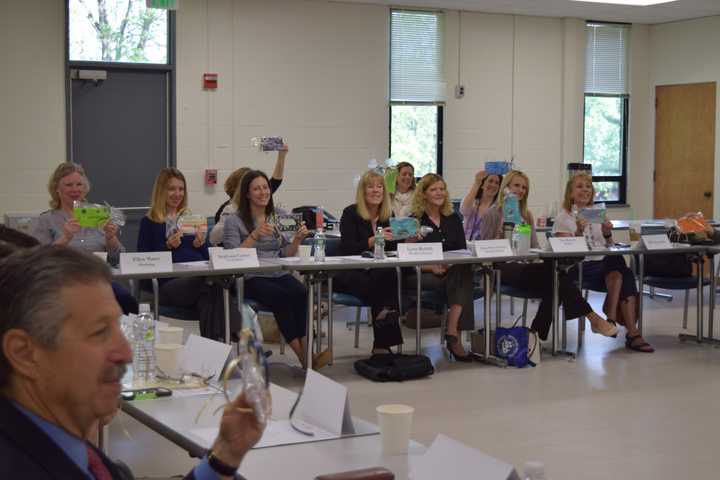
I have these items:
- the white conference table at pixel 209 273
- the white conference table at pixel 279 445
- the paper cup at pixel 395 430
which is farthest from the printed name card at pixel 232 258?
the paper cup at pixel 395 430

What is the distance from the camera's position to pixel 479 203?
7656mm

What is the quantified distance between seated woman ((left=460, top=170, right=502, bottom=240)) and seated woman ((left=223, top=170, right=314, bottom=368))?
1.78m

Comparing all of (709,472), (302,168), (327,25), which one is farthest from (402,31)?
(709,472)

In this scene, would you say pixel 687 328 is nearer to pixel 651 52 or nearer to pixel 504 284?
pixel 504 284

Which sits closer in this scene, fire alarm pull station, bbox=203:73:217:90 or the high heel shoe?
the high heel shoe

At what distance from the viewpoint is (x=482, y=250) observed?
6.36 metres

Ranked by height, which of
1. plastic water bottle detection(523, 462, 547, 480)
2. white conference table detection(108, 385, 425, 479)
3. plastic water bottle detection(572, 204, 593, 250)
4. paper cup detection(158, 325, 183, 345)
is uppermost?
plastic water bottle detection(572, 204, 593, 250)

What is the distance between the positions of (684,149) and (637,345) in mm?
5280

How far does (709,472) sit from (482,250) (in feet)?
7.86

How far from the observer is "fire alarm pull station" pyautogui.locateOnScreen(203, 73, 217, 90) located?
959 cm

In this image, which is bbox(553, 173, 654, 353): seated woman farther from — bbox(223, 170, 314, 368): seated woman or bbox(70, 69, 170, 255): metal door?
bbox(70, 69, 170, 255): metal door

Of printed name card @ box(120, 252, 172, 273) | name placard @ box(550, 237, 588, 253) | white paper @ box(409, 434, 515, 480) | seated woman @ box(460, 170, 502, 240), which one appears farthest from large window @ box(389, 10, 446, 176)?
white paper @ box(409, 434, 515, 480)

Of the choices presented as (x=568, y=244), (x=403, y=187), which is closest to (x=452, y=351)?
(x=568, y=244)

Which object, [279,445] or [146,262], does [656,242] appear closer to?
[146,262]
